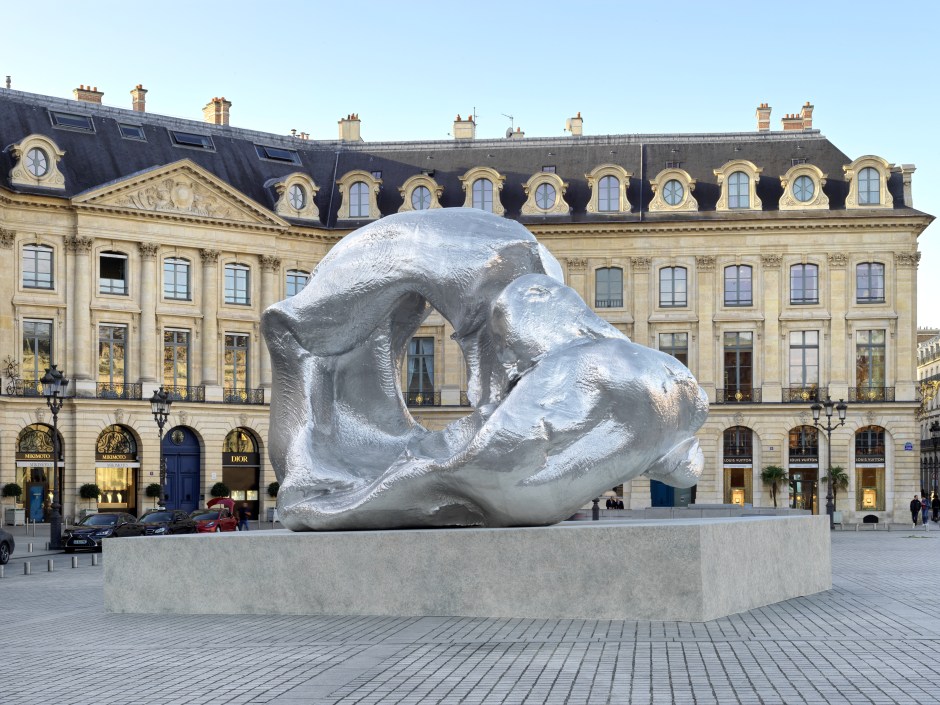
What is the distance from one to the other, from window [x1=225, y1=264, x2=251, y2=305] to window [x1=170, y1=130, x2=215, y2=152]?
5.01m

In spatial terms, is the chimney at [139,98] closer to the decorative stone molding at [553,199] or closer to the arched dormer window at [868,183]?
the decorative stone molding at [553,199]

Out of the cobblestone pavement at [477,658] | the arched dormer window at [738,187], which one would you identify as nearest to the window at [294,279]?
the arched dormer window at [738,187]

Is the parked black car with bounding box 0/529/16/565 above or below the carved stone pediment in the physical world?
below

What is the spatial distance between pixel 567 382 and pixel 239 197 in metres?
43.4

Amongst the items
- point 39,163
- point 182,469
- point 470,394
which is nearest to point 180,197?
point 39,163

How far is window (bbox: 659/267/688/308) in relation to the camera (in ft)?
196

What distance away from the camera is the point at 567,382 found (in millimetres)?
14281

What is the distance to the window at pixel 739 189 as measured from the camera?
58.7 m

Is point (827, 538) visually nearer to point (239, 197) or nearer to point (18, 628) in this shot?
point (18, 628)

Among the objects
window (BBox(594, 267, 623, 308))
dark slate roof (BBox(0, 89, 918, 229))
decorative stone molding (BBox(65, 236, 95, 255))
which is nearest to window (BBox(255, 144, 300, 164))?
dark slate roof (BBox(0, 89, 918, 229))

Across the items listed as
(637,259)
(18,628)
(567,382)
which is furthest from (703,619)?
(637,259)

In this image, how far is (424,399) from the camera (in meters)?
59.9

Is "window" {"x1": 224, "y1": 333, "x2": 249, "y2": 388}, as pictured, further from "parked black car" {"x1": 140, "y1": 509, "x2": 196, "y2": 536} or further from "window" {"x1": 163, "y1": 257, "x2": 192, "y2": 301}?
"parked black car" {"x1": 140, "y1": 509, "x2": 196, "y2": 536}

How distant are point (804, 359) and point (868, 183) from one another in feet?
25.0
